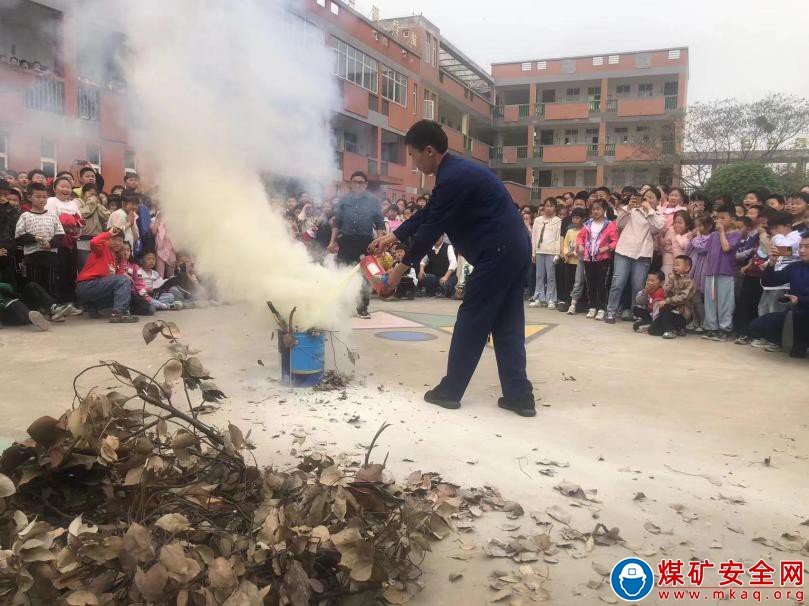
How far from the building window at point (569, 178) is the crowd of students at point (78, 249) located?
117ft

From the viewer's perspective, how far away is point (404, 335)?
705 centimetres

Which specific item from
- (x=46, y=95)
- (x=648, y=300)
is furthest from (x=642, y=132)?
(x=46, y=95)

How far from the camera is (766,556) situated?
2473 mm

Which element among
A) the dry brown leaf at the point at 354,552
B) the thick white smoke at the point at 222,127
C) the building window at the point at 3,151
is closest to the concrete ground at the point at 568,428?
the dry brown leaf at the point at 354,552

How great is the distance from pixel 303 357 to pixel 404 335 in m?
2.64

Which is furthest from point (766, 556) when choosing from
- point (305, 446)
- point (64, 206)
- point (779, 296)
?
point (64, 206)

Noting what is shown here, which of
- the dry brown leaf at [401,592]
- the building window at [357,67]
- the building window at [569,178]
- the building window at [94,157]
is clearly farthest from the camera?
the building window at [569,178]

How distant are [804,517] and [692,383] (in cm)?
246

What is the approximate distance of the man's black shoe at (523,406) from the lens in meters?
4.15

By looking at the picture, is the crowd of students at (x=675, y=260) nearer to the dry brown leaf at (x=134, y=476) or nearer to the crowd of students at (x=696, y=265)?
the crowd of students at (x=696, y=265)

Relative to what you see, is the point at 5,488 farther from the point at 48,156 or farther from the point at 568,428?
the point at 48,156

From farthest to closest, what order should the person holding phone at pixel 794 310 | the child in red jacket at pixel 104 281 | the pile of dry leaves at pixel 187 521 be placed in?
the child in red jacket at pixel 104 281 → the person holding phone at pixel 794 310 → the pile of dry leaves at pixel 187 521

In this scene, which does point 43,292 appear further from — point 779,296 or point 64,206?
point 779,296

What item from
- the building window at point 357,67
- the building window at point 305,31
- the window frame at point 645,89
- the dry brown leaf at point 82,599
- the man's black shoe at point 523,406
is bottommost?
the man's black shoe at point 523,406
